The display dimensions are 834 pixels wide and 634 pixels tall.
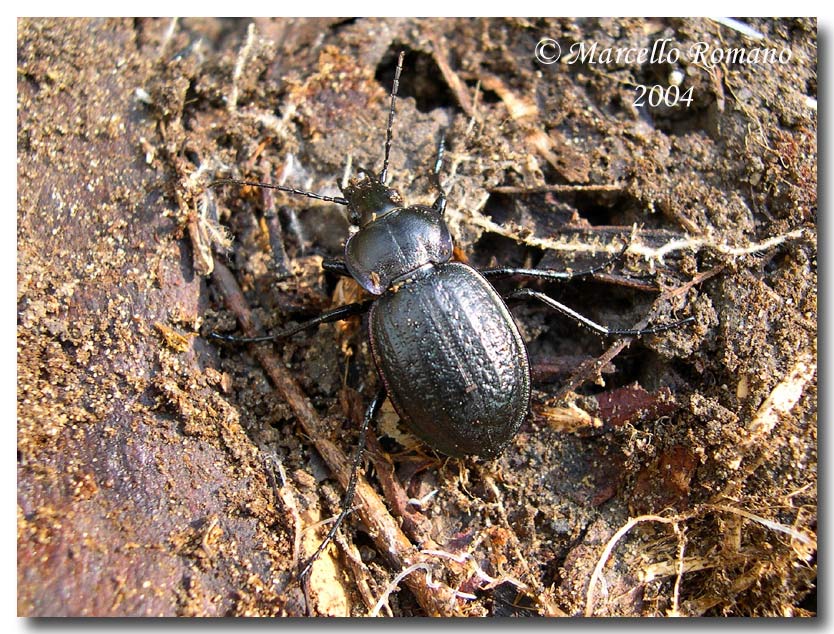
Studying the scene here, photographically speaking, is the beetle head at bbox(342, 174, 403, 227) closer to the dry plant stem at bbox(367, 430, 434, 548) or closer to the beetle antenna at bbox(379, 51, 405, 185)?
the beetle antenna at bbox(379, 51, 405, 185)

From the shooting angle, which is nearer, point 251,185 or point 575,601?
point 575,601

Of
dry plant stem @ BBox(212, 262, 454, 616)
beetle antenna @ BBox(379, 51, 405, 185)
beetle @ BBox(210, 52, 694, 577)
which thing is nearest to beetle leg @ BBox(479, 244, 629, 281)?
beetle @ BBox(210, 52, 694, 577)

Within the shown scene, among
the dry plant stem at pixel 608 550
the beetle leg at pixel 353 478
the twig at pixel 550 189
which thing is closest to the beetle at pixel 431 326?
the beetle leg at pixel 353 478

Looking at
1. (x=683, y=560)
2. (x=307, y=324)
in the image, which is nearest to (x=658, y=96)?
Result: (x=307, y=324)

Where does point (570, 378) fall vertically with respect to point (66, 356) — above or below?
below

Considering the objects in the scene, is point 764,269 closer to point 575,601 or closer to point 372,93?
point 575,601

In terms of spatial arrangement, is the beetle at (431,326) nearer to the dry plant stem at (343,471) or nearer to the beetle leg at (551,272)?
the beetle leg at (551,272)

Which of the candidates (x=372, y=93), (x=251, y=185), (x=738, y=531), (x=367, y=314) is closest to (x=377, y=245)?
(x=367, y=314)

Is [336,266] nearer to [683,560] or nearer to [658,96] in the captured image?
[658,96]
